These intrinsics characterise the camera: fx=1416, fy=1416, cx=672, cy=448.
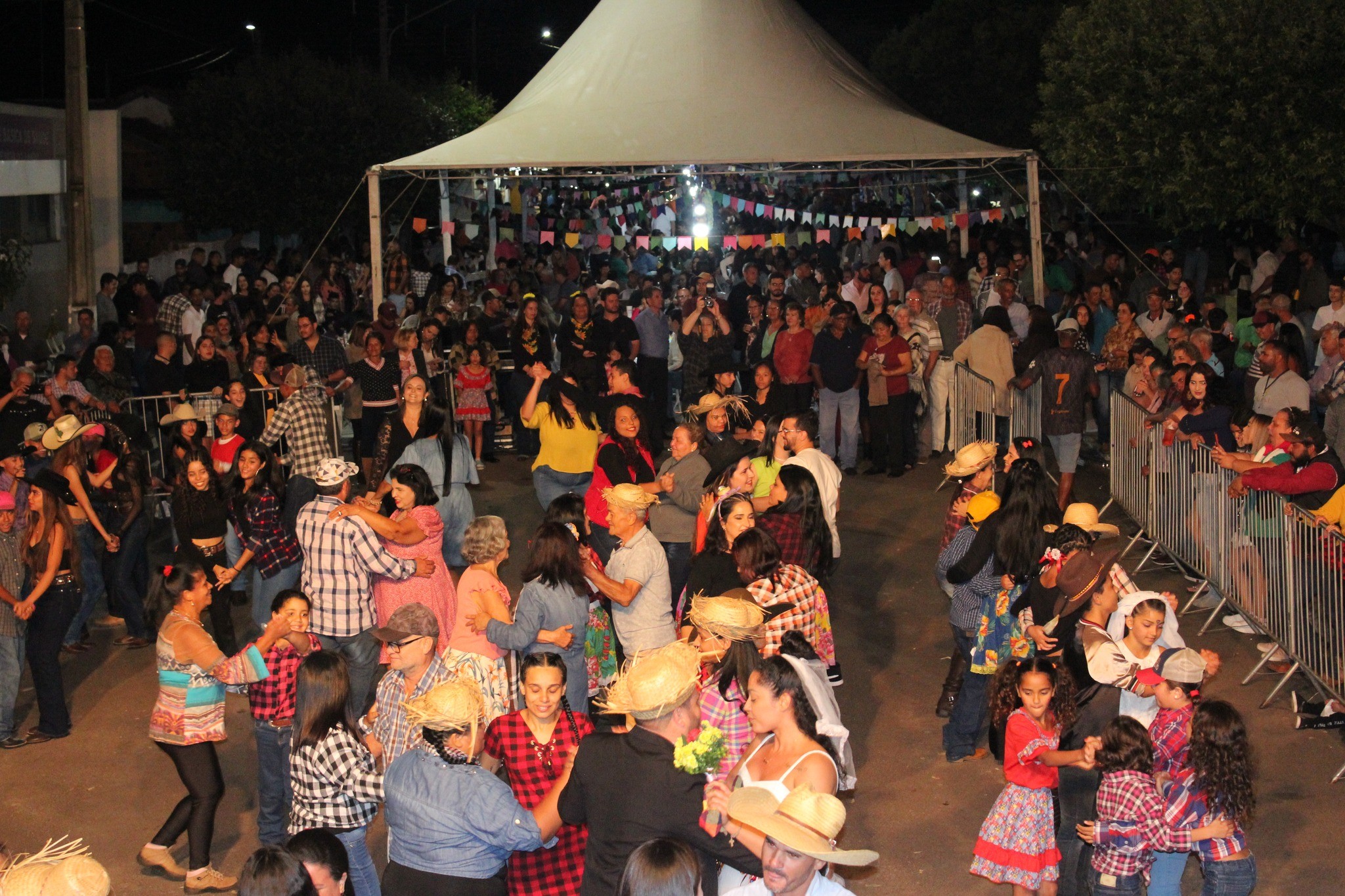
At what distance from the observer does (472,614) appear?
6.52m

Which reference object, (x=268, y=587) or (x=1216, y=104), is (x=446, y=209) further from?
(x=268, y=587)

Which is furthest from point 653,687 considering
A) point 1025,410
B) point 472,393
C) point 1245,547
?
point 472,393

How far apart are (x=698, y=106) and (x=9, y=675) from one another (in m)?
9.04

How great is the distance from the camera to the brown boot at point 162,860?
6.40 m

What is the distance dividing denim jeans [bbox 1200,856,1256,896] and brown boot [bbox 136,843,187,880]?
4.36 meters

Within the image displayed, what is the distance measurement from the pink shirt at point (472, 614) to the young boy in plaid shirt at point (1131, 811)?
2.75 meters

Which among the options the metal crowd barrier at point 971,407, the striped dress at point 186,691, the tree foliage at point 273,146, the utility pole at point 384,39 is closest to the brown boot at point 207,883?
the striped dress at point 186,691

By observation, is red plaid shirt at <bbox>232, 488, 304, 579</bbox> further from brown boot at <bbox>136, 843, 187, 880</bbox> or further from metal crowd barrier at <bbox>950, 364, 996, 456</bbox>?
metal crowd barrier at <bbox>950, 364, 996, 456</bbox>

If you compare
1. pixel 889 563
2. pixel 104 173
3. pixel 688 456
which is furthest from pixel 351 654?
pixel 104 173

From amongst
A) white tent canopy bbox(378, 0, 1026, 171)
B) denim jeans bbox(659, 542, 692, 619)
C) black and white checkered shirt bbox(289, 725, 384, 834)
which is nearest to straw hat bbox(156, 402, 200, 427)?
denim jeans bbox(659, 542, 692, 619)

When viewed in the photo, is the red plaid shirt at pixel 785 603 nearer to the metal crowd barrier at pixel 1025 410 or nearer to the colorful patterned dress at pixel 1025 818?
the colorful patterned dress at pixel 1025 818

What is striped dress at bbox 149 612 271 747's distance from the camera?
607cm

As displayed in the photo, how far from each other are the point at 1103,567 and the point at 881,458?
22.2 ft

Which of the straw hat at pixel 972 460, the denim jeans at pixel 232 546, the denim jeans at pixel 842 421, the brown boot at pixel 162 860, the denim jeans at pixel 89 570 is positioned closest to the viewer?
the brown boot at pixel 162 860
